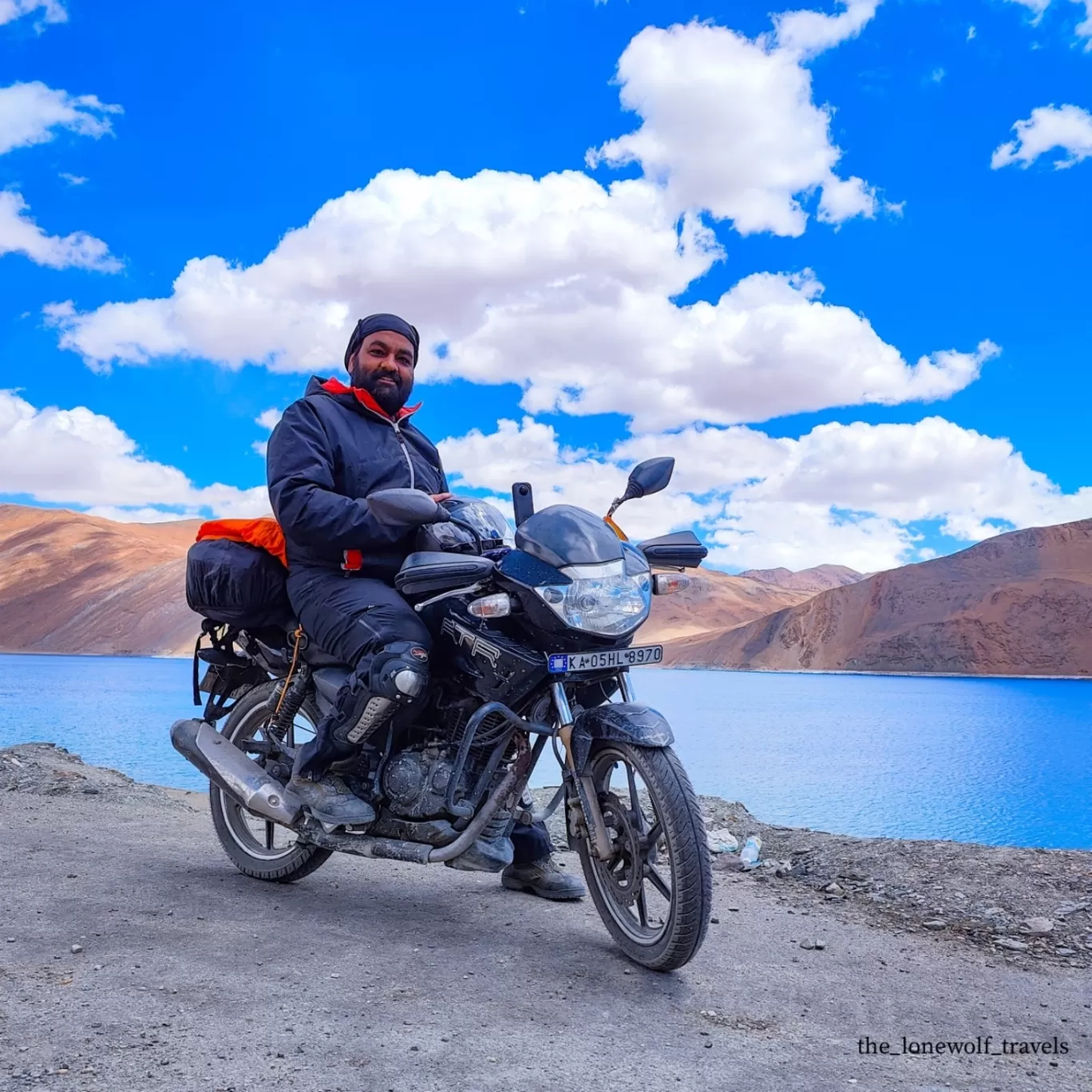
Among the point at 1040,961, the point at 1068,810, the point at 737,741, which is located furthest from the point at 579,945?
the point at 737,741

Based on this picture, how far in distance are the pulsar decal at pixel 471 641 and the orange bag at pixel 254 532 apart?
2.74 feet

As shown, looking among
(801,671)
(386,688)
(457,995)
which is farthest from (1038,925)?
(801,671)

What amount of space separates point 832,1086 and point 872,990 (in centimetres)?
85

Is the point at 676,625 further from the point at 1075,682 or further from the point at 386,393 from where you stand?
the point at 386,393

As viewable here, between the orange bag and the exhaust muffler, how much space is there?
2.68ft

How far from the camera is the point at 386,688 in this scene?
126 inches

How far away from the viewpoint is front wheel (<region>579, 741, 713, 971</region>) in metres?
2.84

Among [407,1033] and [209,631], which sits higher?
[209,631]

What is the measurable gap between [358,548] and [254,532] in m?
0.55

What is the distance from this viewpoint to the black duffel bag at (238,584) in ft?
12.5

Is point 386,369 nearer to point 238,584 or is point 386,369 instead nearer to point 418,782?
point 238,584

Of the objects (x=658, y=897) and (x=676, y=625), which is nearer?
(x=658, y=897)

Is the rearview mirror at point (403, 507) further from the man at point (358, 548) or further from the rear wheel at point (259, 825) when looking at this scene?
the rear wheel at point (259, 825)

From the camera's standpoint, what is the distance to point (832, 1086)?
2234 millimetres
